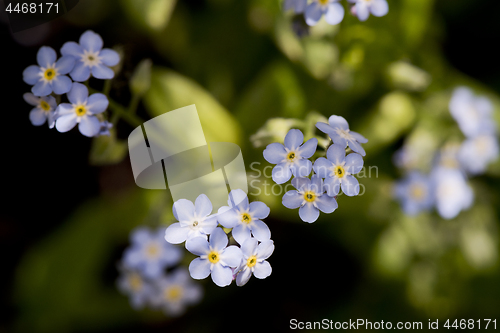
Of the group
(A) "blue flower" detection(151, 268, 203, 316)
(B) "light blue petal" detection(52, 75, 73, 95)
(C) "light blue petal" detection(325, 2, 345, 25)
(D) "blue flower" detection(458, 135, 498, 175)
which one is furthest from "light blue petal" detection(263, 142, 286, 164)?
(D) "blue flower" detection(458, 135, 498, 175)

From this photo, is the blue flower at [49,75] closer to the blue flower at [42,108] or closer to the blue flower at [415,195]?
the blue flower at [42,108]

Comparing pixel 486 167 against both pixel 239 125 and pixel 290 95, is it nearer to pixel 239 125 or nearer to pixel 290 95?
pixel 290 95

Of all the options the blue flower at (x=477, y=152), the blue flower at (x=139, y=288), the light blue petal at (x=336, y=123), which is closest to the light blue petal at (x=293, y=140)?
the light blue petal at (x=336, y=123)

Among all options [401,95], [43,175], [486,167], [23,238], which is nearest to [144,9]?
[43,175]

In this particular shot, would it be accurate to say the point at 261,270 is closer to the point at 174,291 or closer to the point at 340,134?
the point at 340,134

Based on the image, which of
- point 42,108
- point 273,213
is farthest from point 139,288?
point 42,108

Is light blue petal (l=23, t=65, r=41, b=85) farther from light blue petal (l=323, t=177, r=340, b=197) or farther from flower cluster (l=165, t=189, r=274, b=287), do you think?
light blue petal (l=323, t=177, r=340, b=197)
